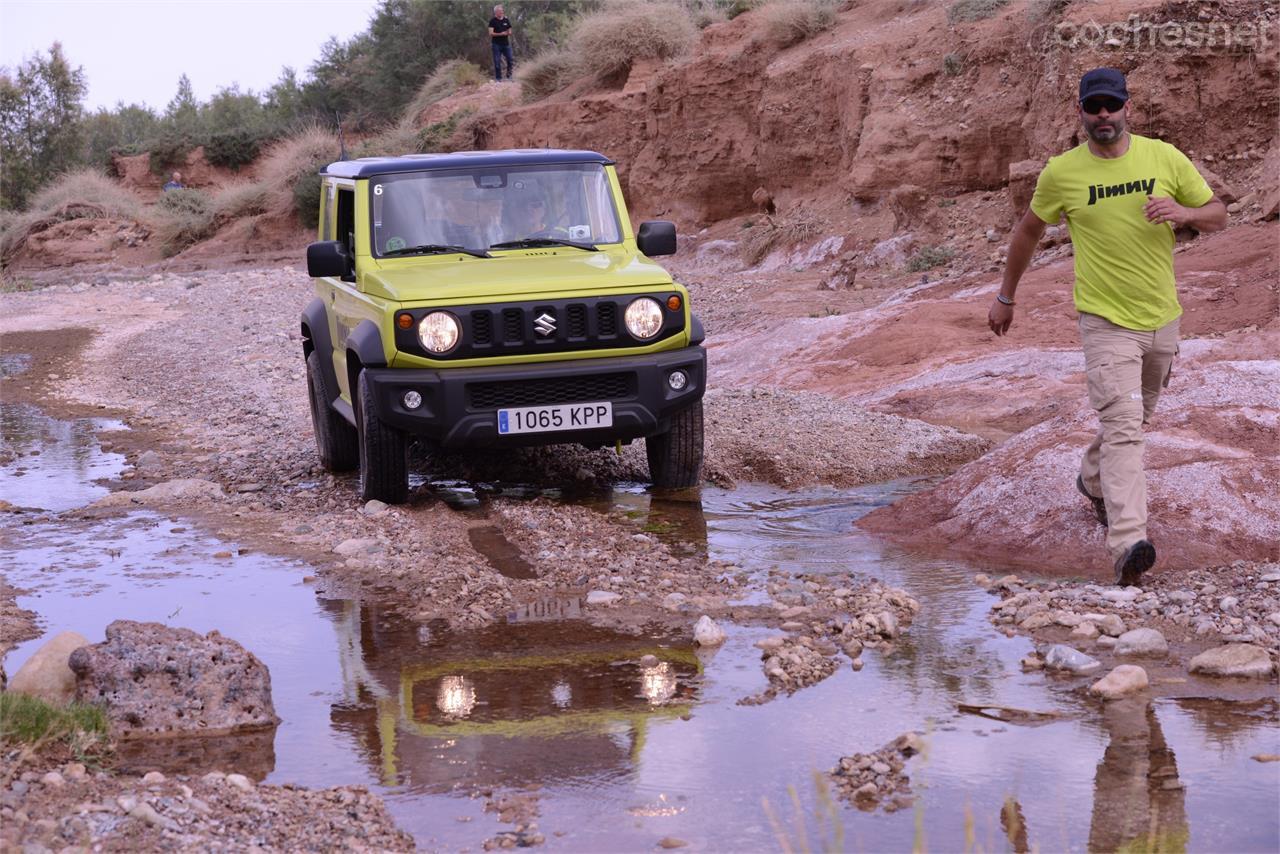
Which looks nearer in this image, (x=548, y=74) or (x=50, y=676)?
(x=50, y=676)

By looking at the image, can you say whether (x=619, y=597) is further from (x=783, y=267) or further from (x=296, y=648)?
(x=783, y=267)

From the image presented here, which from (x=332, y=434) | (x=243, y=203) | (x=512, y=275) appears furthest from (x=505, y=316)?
(x=243, y=203)

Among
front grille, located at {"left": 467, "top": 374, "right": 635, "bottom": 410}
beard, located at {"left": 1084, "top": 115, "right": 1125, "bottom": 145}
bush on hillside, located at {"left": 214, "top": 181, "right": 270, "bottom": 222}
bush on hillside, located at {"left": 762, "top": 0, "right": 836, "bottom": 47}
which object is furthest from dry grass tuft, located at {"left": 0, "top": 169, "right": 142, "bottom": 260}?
beard, located at {"left": 1084, "top": 115, "right": 1125, "bottom": 145}

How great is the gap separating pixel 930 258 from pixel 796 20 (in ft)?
31.8

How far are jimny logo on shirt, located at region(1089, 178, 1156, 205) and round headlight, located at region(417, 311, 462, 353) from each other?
10.8 feet

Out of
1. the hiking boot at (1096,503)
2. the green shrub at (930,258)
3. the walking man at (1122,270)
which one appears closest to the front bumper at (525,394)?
the hiking boot at (1096,503)

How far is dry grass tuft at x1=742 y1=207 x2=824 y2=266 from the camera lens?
24625 mm

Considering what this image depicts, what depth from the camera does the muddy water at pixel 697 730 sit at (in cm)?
392

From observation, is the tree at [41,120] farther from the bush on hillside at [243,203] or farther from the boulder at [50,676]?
the boulder at [50,676]

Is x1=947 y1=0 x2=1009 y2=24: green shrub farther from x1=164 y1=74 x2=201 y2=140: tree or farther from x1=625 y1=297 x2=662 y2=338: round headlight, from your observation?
x1=164 y1=74 x2=201 y2=140: tree

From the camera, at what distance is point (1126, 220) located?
5.84 m

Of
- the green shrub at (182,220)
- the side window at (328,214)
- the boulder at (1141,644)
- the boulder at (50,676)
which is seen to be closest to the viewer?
the boulder at (50,676)

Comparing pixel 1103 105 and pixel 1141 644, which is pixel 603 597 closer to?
pixel 1141 644

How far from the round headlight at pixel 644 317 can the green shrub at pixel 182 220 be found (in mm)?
37119
